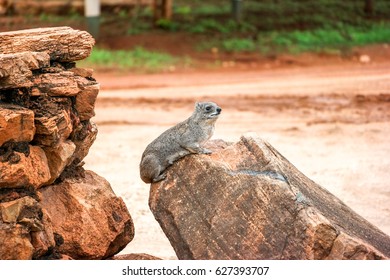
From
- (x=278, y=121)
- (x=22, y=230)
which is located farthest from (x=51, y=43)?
(x=278, y=121)

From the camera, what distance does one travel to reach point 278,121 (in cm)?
2023

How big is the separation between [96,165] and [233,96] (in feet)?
22.0

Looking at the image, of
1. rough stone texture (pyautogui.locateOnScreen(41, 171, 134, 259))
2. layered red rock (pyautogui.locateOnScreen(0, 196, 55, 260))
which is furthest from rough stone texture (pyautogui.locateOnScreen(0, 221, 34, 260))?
rough stone texture (pyautogui.locateOnScreen(41, 171, 134, 259))

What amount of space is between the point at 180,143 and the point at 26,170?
1759mm

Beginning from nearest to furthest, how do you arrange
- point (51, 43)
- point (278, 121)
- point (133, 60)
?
1. point (51, 43)
2. point (278, 121)
3. point (133, 60)

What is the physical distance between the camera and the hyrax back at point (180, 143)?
9.38 m

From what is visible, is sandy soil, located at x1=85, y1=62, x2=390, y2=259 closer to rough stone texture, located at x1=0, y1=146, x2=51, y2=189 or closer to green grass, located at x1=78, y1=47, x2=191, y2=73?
green grass, located at x1=78, y1=47, x2=191, y2=73

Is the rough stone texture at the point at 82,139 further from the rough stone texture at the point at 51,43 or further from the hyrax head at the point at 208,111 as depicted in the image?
the hyrax head at the point at 208,111

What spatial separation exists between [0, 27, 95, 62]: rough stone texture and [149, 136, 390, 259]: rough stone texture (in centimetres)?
170

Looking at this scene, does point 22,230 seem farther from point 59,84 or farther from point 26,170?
point 59,84

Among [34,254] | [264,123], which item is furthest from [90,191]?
[264,123]

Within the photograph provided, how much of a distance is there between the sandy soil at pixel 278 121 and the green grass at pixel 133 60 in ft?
2.51

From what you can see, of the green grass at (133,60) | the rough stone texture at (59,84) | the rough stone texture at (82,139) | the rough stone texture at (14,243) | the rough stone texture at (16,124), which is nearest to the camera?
the rough stone texture at (16,124)

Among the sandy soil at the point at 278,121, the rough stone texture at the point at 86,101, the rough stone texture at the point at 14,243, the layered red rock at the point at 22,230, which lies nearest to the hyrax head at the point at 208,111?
the rough stone texture at the point at 86,101
